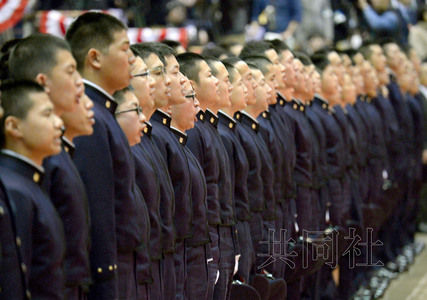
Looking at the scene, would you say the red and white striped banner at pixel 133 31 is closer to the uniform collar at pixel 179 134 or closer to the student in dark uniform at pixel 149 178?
the uniform collar at pixel 179 134

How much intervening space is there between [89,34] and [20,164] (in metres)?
0.83

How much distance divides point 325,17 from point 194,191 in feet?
26.4

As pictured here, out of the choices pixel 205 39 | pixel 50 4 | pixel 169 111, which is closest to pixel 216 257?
pixel 169 111

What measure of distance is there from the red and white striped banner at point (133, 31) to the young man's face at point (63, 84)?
4468mm

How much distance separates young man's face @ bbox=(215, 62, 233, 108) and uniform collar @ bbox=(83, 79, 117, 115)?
4.64 feet

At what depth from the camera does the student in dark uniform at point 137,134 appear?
11.7ft

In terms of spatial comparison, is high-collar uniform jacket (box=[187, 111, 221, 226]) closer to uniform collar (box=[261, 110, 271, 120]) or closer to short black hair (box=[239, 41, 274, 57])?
uniform collar (box=[261, 110, 271, 120])

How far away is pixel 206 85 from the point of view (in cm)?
467

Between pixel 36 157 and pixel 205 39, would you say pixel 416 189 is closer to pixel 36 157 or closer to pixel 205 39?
pixel 205 39

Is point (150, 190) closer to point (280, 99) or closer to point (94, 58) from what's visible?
point (94, 58)

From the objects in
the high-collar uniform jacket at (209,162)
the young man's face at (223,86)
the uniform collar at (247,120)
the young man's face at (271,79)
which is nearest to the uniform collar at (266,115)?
the young man's face at (271,79)

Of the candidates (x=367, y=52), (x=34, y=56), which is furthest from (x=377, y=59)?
(x=34, y=56)

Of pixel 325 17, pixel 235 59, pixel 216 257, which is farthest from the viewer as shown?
pixel 325 17

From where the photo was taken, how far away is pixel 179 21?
10477mm
